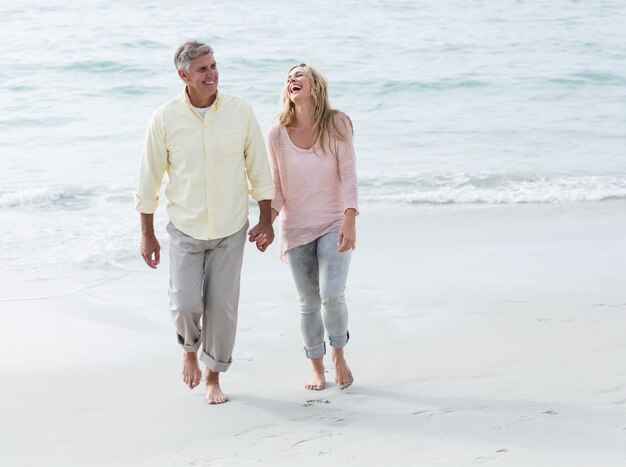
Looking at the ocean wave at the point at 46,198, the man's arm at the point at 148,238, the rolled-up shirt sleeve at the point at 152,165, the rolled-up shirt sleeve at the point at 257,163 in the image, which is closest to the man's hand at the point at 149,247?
the man's arm at the point at 148,238

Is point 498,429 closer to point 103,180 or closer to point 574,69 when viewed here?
point 103,180

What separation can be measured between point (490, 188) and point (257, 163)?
6.09 meters

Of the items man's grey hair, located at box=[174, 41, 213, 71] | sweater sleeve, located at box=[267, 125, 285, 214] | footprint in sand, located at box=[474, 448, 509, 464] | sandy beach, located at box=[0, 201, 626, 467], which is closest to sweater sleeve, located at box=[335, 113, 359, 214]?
sweater sleeve, located at box=[267, 125, 285, 214]


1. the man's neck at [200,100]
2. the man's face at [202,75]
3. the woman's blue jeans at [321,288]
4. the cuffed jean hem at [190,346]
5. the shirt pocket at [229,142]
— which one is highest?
the man's face at [202,75]

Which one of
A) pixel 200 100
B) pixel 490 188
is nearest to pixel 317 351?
pixel 200 100

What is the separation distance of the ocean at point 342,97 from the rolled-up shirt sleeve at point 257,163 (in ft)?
8.46

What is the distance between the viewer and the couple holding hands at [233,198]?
12.5 ft

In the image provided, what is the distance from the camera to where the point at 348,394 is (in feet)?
13.4

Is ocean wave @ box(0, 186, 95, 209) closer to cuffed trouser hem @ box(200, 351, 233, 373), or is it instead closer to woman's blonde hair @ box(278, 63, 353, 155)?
cuffed trouser hem @ box(200, 351, 233, 373)

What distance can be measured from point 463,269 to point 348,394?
7.94ft

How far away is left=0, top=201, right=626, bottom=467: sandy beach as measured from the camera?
343cm

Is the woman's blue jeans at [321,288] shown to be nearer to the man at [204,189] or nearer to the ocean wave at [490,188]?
the man at [204,189]

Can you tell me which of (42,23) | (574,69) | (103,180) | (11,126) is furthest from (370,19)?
(103,180)

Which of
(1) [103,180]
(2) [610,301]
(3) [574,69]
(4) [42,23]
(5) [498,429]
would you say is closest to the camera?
(5) [498,429]
